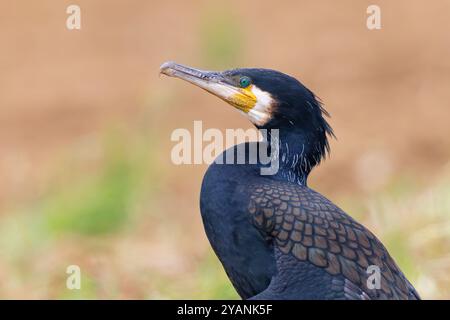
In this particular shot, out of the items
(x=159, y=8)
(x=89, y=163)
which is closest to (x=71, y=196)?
(x=89, y=163)

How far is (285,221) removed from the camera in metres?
5.46

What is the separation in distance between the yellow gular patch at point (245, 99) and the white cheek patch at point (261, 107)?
22 millimetres

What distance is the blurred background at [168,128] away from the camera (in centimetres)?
891

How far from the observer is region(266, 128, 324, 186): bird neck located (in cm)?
585

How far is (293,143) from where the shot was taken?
19.2 feet

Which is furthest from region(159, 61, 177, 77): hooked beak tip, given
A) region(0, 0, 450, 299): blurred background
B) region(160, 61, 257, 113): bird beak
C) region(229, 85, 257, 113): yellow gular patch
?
region(0, 0, 450, 299): blurred background

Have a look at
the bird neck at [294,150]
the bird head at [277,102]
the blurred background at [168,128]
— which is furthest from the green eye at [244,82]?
the blurred background at [168,128]

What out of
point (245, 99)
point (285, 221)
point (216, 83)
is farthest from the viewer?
point (216, 83)

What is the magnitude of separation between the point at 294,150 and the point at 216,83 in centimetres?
58

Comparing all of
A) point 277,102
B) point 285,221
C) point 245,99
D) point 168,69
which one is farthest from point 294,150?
point 168,69

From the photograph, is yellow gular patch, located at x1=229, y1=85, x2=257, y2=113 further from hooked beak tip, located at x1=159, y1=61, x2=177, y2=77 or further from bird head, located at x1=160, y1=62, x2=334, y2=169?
hooked beak tip, located at x1=159, y1=61, x2=177, y2=77

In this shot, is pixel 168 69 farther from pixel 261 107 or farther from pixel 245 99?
pixel 261 107

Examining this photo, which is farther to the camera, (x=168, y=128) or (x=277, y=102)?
(x=168, y=128)

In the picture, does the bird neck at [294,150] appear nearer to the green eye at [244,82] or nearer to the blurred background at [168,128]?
the green eye at [244,82]
